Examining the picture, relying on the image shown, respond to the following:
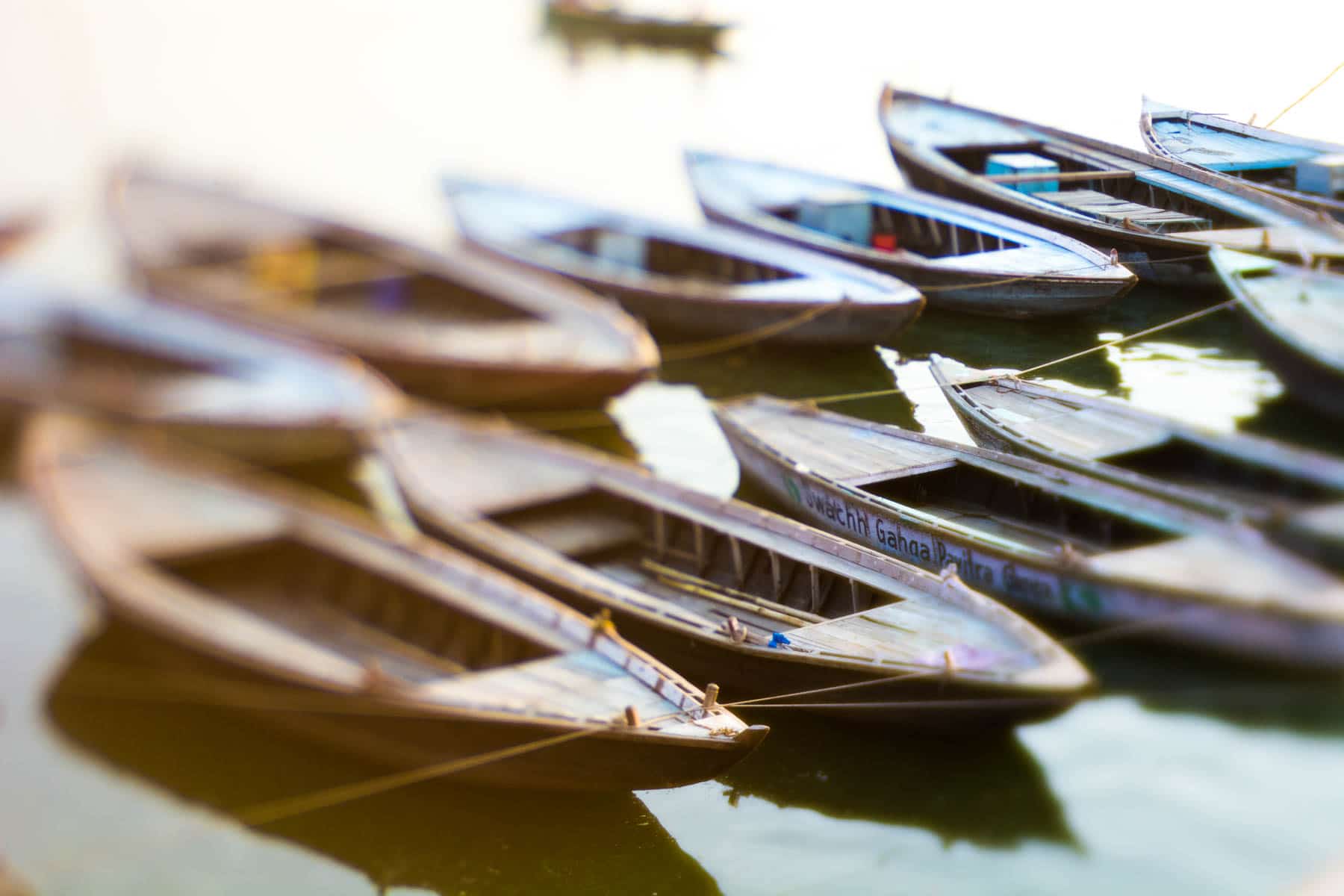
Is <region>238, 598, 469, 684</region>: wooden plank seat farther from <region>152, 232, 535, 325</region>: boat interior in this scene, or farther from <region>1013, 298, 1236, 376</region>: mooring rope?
<region>1013, 298, 1236, 376</region>: mooring rope

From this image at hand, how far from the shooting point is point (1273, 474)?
2898 millimetres

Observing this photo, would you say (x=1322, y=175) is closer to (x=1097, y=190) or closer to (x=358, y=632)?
(x=1097, y=190)

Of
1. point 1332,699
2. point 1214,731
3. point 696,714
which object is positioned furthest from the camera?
point 696,714

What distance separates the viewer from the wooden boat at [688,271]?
8.00 metres

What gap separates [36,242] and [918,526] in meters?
4.01

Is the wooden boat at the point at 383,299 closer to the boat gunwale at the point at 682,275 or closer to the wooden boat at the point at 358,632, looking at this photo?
the wooden boat at the point at 358,632

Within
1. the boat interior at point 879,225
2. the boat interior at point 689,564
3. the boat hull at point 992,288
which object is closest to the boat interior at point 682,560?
the boat interior at point 689,564

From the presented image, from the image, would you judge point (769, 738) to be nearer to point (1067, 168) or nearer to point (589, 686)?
point (589, 686)

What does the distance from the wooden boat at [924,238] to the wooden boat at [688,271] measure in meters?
0.41

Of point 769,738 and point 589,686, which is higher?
point 589,686

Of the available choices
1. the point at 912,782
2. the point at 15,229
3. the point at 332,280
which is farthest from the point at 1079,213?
the point at 15,229

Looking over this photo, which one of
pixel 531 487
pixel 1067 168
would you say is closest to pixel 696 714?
pixel 531 487

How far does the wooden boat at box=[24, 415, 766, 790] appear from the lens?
11.9ft

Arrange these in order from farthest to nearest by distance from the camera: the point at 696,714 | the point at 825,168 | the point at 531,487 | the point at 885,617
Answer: the point at 825,168 < the point at 531,487 < the point at 885,617 < the point at 696,714
